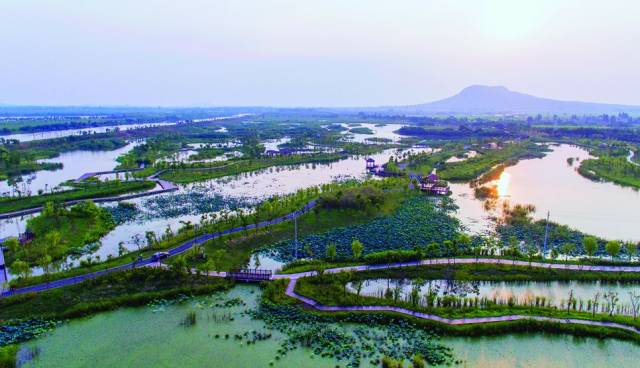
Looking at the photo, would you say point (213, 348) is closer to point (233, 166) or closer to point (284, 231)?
point (284, 231)

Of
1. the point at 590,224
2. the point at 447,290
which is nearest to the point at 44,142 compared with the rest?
the point at 447,290

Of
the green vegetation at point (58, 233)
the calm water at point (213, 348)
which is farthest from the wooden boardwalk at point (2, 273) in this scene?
the calm water at point (213, 348)

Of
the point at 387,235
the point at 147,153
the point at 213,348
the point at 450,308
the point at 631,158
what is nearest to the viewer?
the point at 213,348

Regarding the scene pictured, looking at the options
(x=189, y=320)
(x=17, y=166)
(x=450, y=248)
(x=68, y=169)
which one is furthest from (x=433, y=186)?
(x=17, y=166)

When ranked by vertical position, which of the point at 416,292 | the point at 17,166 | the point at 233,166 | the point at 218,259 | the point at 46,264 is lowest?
the point at 218,259

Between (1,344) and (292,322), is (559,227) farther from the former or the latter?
(1,344)

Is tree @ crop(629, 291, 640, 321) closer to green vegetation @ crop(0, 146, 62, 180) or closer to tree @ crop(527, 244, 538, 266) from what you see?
tree @ crop(527, 244, 538, 266)
